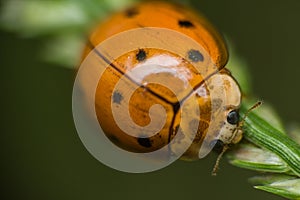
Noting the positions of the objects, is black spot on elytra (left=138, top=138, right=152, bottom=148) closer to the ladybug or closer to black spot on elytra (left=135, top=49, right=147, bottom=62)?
the ladybug

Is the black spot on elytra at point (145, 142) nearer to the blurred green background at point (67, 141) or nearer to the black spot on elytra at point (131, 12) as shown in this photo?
the black spot on elytra at point (131, 12)

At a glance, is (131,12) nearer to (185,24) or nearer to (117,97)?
(185,24)

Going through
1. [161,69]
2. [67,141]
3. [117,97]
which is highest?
[67,141]

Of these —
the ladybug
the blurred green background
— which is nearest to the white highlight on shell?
the ladybug

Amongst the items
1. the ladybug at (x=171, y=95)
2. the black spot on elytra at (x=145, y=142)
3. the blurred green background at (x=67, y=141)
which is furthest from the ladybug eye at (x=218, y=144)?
the blurred green background at (x=67, y=141)

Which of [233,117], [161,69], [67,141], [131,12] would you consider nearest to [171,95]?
[161,69]

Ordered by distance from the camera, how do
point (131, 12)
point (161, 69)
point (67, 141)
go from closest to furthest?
point (161, 69) → point (131, 12) → point (67, 141)
